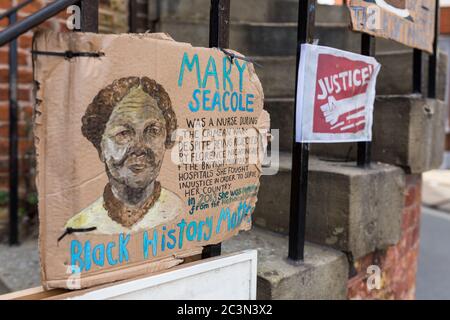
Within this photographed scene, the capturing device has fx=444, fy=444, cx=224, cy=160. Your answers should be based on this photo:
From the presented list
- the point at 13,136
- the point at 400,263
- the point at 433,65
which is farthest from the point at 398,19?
the point at 13,136

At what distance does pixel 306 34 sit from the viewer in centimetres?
168

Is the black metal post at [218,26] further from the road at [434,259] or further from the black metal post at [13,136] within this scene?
the road at [434,259]

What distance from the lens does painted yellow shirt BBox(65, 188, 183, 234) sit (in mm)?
1097

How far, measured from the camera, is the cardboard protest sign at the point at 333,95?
1.67 meters

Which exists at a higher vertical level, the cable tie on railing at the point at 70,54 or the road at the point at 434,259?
the cable tie on railing at the point at 70,54

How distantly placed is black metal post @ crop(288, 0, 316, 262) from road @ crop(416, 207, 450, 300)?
2.07 metres

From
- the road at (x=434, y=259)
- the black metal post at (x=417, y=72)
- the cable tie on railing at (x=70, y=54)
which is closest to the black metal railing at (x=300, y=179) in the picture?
the black metal post at (x=417, y=72)

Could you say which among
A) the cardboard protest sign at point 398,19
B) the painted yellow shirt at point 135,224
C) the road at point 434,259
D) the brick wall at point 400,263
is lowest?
the road at point 434,259

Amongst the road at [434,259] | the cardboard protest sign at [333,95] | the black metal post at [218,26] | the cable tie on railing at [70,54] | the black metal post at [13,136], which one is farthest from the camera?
the road at [434,259]

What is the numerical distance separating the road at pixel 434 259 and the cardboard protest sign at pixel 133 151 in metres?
2.67

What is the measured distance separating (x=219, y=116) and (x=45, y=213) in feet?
1.90

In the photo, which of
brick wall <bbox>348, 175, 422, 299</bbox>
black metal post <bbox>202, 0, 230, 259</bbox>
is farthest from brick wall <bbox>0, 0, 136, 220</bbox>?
brick wall <bbox>348, 175, 422, 299</bbox>

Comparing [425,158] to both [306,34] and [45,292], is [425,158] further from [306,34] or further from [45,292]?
[45,292]

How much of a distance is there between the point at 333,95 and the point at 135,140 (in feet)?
3.05
